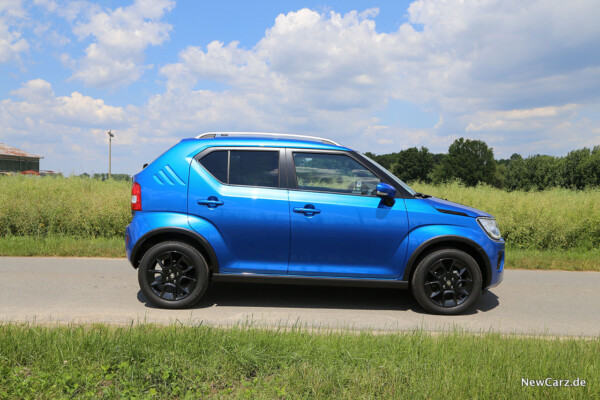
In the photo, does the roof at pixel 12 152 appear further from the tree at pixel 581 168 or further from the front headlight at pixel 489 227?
the tree at pixel 581 168

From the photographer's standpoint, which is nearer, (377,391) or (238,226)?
(377,391)

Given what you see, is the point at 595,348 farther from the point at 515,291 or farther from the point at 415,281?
the point at 515,291

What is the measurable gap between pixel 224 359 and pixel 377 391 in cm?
117

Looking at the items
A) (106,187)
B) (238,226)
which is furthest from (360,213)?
(106,187)

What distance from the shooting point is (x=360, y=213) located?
17.7 ft

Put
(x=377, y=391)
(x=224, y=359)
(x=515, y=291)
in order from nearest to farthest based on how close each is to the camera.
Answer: (x=377, y=391)
(x=224, y=359)
(x=515, y=291)

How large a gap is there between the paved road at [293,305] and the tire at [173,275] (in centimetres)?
16

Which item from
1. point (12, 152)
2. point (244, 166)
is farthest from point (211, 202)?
point (12, 152)

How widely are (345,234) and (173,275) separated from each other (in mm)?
2061

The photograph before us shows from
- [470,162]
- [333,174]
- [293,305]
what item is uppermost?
[470,162]

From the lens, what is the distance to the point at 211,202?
17.9ft

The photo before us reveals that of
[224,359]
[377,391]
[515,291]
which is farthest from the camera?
[515,291]

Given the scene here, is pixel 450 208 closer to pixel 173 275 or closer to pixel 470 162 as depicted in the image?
pixel 173 275

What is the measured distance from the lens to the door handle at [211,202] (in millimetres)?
5430
